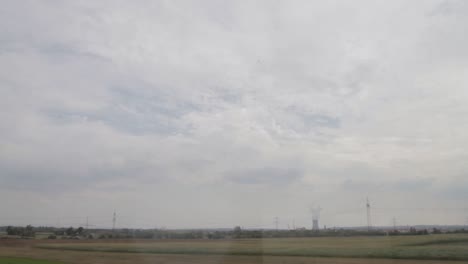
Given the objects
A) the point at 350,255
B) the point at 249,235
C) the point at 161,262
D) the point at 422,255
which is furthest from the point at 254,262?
the point at 249,235

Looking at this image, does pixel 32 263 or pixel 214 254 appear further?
pixel 214 254

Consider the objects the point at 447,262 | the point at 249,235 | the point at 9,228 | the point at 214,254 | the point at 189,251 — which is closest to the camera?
the point at 447,262

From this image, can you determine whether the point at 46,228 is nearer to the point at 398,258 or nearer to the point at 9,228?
the point at 9,228

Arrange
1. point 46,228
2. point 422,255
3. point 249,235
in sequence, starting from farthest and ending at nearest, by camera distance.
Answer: point 46,228 < point 249,235 < point 422,255

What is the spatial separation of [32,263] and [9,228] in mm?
83888

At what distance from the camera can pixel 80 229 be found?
115312mm

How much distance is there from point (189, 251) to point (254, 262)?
45.2 ft

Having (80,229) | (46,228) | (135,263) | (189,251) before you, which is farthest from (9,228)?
(135,263)

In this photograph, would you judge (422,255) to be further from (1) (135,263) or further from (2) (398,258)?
(1) (135,263)

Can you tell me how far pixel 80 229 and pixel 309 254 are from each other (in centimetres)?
8653

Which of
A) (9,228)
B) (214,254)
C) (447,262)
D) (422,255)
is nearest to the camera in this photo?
(447,262)

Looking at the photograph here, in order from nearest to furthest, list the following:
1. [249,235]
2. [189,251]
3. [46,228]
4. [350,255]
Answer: [350,255], [189,251], [249,235], [46,228]

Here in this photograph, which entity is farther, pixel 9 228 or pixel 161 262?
pixel 9 228

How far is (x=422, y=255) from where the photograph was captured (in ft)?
118
